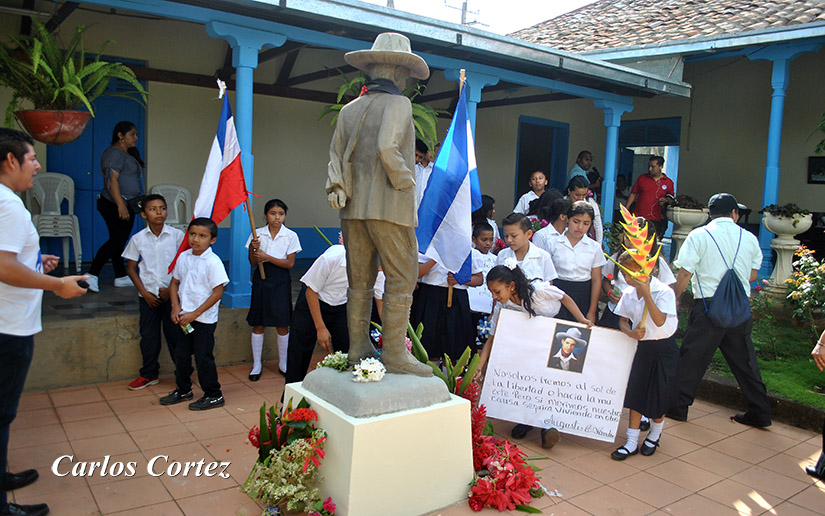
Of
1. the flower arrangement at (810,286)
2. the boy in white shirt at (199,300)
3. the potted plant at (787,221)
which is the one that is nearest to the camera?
the boy in white shirt at (199,300)

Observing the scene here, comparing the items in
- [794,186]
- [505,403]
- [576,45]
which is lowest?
[505,403]

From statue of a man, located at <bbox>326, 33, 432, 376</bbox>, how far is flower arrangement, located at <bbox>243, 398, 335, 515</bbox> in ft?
1.91

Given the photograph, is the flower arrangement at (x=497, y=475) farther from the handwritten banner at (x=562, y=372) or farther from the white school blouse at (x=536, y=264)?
the white school blouse at (x=536, y=264)

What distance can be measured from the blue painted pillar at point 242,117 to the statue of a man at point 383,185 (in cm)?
281

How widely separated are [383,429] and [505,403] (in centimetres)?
160

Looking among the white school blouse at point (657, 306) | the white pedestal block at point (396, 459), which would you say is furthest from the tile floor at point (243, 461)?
the white school blouse at point (657, 306)

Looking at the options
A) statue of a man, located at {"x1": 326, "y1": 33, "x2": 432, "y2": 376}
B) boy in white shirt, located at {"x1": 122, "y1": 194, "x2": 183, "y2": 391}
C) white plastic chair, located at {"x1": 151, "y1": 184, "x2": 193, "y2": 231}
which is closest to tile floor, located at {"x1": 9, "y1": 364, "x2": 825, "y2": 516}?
boy in white shirt, located at {"x1": 122, "y1": 194, "x2": 183, "y2": 391}

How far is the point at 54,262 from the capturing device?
3676mm

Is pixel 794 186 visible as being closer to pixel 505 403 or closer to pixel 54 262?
pixel 505 403

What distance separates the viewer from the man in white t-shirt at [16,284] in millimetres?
3090

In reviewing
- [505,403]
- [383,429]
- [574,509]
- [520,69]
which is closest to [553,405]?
[505,403]

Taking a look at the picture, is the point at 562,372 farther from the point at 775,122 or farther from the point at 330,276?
the point at 775,122

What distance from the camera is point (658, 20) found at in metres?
11.0

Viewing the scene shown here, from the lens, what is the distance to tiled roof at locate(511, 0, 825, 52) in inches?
343
